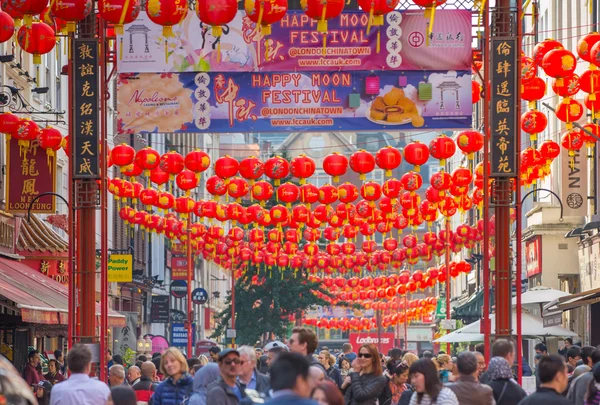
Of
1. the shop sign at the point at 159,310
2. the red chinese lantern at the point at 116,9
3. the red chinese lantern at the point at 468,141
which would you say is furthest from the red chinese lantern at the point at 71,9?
the shop sign at the point at 159,310

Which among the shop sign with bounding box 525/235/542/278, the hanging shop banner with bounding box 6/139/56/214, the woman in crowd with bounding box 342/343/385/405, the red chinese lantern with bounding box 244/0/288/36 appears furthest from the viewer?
the shop sign with bounding box 525/235/542/278

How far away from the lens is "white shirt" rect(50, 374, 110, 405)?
11.8 meters

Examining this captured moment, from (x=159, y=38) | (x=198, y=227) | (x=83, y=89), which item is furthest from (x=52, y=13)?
(x=198, y=227)

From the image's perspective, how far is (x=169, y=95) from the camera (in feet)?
81.7

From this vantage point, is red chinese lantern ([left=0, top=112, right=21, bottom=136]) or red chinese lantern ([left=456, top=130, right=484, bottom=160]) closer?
red chinese lantern ([left=0, top=112, right=21, bottom=136])

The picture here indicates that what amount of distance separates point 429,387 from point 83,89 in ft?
33.7

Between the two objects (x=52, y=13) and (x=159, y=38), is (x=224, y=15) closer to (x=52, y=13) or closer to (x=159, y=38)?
(x=52, y=13)

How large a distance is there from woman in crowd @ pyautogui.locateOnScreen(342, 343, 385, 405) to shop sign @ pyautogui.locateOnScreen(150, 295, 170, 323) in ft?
136

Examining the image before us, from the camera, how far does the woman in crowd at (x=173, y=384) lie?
13.8 meters

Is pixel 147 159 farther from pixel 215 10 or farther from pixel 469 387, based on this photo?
pixel 469 387

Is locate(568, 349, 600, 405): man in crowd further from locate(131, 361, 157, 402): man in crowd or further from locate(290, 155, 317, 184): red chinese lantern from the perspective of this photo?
locate(290, 155, 317, 184): red chinese lantern

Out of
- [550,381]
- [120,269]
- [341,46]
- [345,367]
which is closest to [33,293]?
[345,367]

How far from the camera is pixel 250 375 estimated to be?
12484 millimetres

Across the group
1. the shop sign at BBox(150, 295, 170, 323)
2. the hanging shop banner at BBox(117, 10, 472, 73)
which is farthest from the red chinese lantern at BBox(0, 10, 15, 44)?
the shop sign at BBox(150, 295, 170, 323)
